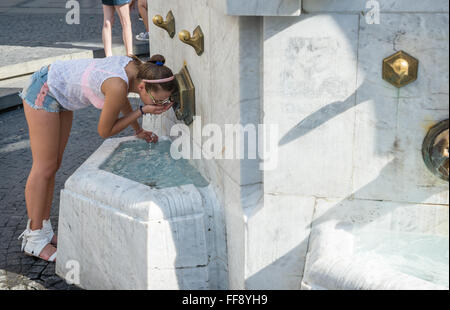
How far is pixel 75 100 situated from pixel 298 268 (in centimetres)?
154

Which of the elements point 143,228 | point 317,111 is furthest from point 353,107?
point 143,228

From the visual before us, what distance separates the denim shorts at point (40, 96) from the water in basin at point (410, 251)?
1.80m

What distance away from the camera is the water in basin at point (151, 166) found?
3.37m

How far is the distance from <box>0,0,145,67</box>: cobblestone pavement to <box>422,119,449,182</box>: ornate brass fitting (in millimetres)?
6121

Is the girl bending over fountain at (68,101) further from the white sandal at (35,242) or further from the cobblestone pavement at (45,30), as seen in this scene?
the cobblestone pavement at (45,30)

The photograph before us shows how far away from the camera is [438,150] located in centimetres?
255

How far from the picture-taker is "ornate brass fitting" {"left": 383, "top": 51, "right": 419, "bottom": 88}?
2494 mm

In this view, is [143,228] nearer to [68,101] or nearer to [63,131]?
[68,101]

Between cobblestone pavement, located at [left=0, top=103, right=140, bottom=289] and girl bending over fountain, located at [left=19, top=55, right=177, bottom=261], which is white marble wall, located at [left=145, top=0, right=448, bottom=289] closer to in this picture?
girl bending over fountain, located at [left=19, top=55, right=177, bottom=261]

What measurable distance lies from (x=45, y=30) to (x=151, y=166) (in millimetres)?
6962

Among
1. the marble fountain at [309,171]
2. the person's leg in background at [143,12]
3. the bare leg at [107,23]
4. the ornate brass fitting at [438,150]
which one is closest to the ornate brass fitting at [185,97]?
the marble fountain at [309,171]

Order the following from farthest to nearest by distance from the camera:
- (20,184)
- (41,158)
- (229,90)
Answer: (20,184) < (41,158) < (229,90)

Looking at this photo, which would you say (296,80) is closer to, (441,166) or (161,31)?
(441,166)
